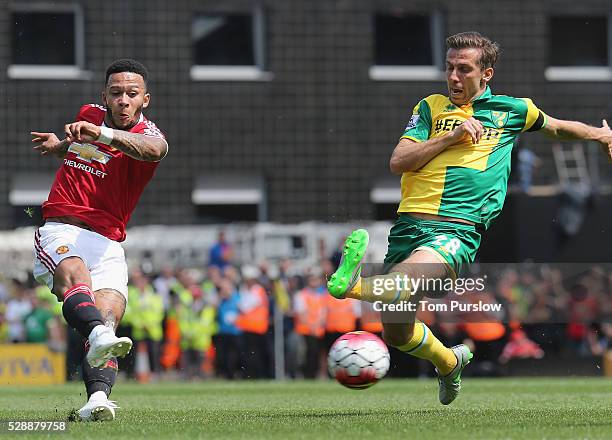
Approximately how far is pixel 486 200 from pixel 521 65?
1806cm

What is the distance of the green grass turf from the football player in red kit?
76 cm

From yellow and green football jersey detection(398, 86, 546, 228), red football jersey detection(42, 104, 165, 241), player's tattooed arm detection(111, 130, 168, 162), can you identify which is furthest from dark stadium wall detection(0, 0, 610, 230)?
player's tattooed arm detection(111, 130, 168, 162)

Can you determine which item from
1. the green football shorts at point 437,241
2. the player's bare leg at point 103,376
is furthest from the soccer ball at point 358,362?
the player's bare leg at point 103,376

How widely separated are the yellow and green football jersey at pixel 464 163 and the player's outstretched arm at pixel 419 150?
100 mm

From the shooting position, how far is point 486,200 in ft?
29.7

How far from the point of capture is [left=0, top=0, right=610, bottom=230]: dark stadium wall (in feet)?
82.5

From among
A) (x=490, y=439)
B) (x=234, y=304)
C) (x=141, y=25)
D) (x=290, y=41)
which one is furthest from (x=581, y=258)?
(x=490, y=439)

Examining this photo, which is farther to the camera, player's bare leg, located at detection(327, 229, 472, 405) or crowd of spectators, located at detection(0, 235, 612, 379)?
crowd of spectators, located at detection(0, 235, 612, 379)

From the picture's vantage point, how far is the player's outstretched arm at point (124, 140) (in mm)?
8125

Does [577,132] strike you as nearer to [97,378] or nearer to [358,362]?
[358,362]

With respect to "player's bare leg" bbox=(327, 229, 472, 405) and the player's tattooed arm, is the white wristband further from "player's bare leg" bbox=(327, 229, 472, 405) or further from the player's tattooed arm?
"player's bare leg" bbox=(327, 229, 472, 405)

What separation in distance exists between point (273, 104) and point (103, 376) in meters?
17.4

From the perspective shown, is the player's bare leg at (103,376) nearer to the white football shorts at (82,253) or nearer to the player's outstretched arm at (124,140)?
the white football shorts at (82,253)

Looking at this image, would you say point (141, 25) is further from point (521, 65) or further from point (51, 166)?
point (521, 65)
